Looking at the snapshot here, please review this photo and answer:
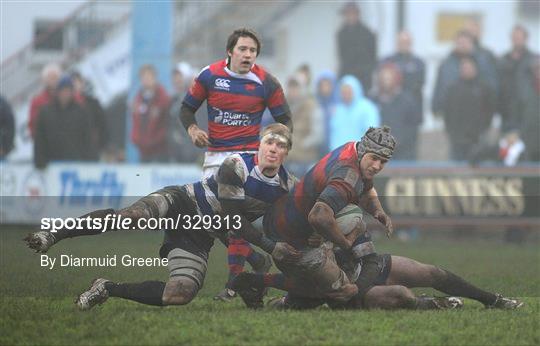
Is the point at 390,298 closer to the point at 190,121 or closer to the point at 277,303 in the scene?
the point at 277,303

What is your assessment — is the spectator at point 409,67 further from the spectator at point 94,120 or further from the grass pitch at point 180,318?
the grass pitch at point 180,318

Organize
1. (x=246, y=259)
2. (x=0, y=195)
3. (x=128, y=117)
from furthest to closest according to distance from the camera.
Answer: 1. (x=128, y=117)
2. (x=0, y=195)
3. (x=246, y=259)

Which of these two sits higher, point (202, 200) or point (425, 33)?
point (425, 33)

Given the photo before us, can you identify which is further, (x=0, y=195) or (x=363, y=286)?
(x=0, y=195)

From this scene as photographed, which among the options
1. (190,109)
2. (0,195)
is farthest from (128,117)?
(190,109)

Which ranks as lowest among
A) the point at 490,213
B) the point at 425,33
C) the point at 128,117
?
the point at 490,213

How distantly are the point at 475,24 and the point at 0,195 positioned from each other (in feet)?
25.8

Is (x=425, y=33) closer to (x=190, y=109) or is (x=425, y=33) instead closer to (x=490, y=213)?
(x=490, y=213)

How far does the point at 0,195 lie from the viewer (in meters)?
15.9

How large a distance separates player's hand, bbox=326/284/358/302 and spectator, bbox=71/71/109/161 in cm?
955

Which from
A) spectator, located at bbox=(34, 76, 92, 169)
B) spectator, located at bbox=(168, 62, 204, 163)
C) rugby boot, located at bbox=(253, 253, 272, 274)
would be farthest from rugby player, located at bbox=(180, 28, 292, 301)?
spectator, located at bbox=(34, 76, 92, 169)

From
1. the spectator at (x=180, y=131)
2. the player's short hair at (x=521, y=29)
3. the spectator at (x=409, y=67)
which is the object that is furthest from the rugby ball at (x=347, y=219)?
the player's short hair at (x=521, y=29)

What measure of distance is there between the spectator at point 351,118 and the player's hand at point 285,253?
9.25m

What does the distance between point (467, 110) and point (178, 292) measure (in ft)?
35.6
